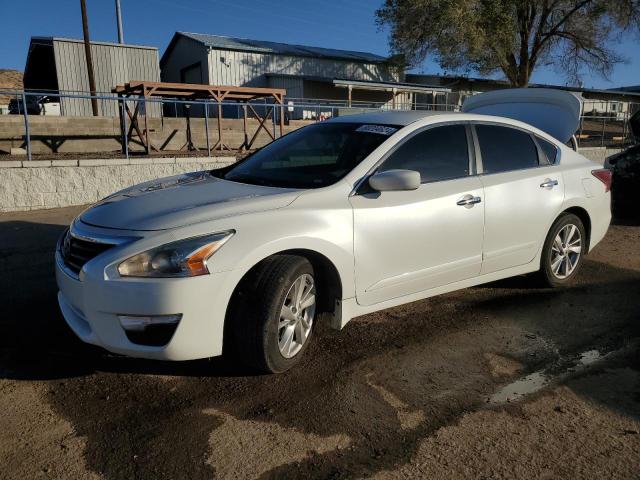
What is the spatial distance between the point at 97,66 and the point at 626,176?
70.0 ft

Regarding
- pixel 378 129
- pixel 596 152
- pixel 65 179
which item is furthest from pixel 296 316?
pixel 596 152

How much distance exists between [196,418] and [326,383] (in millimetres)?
774

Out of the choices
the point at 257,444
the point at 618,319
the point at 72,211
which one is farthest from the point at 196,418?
the point at 72,211

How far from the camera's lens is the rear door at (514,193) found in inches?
164

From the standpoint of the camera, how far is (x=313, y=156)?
4.11 m

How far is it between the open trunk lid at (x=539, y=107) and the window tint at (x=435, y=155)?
2462 millimetres

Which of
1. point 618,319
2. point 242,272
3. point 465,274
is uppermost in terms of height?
point 242,272

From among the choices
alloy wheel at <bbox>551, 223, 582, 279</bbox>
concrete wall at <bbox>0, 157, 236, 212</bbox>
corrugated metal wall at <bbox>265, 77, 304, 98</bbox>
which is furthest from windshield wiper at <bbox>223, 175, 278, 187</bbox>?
corrugated metal wall at <bbox>265, 77, 304, 98</bbox>

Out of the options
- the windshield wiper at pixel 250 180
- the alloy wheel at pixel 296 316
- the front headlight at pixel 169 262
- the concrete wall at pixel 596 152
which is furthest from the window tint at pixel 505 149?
the concrete wall at pixel 596 152

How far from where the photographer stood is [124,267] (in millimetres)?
2779

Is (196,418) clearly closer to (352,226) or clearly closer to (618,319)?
(352,226)

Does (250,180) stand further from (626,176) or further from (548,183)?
(626,176)

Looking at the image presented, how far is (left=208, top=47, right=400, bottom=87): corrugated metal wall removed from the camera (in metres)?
28.7

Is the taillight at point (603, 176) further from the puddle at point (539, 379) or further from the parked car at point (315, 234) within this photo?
the puddle at point (539, 379)
